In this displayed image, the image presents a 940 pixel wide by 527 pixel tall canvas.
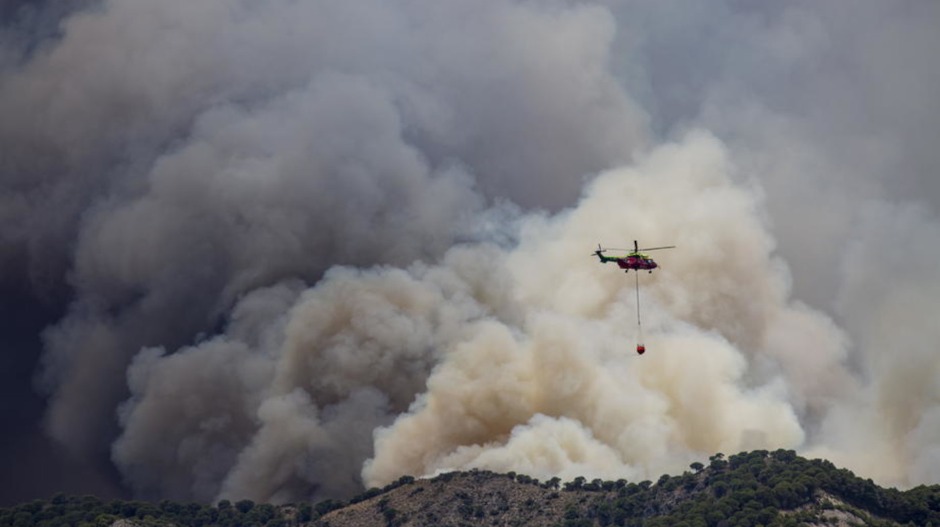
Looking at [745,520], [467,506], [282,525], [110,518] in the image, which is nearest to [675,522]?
[745,520]

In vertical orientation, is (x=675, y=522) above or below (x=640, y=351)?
below

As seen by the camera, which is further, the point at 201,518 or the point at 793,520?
the point at 201,518

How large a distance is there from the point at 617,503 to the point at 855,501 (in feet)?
48.0

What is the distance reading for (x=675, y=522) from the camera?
150 meters

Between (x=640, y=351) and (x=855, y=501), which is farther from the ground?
(x=640, y=351)

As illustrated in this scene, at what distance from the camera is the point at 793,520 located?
148 meters

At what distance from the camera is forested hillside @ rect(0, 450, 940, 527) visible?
493ft

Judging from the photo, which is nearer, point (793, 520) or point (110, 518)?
point (793, 520)

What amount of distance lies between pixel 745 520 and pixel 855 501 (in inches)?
303

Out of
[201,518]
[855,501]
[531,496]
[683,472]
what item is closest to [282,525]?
[201,518]

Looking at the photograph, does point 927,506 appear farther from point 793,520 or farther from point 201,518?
point 201,518

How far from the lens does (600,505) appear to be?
154 m

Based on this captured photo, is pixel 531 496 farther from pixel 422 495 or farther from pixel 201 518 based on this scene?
pixel 201 518

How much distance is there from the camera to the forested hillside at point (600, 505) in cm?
15038
